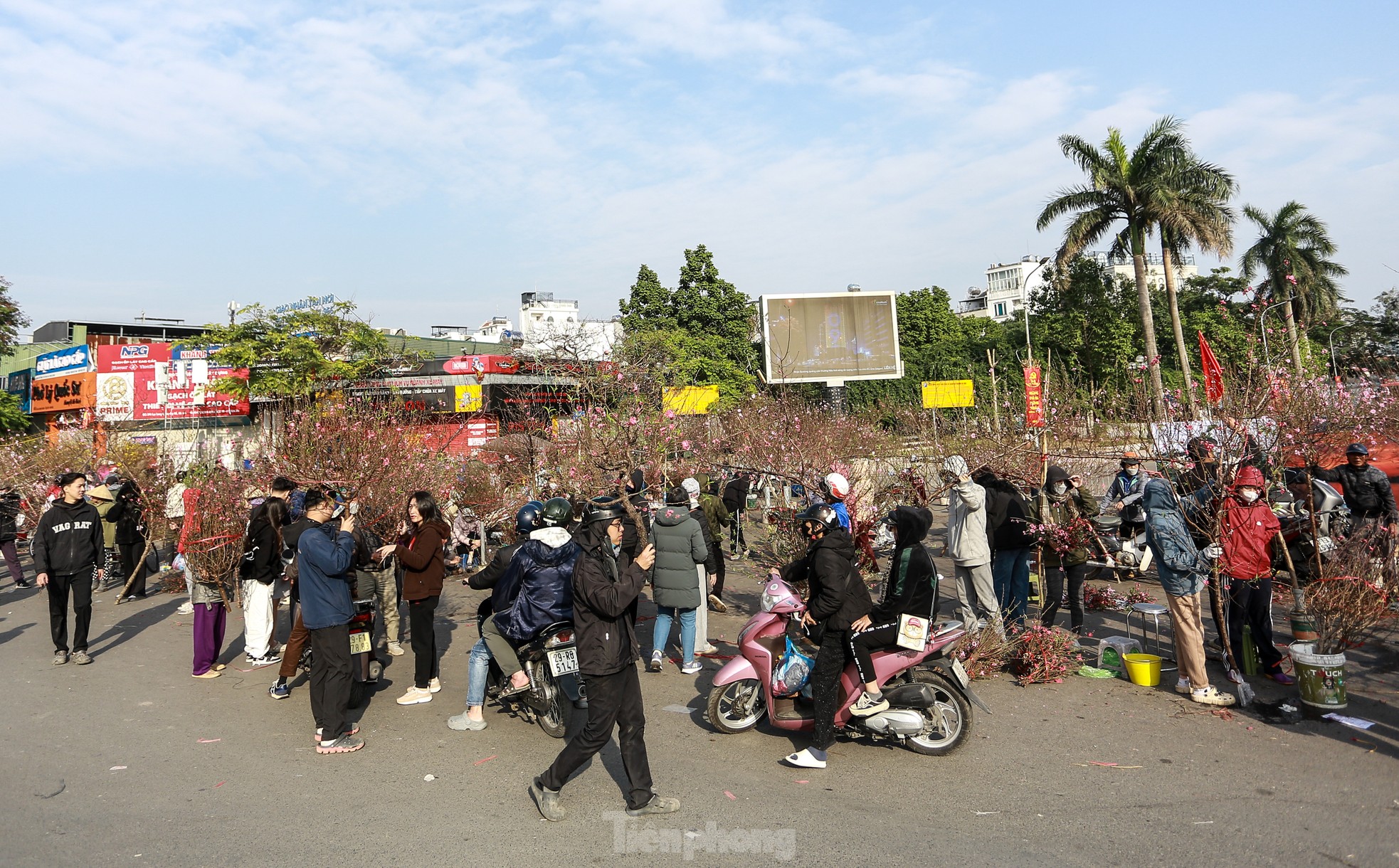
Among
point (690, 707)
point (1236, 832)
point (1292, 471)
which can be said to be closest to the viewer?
point (1236, 832)

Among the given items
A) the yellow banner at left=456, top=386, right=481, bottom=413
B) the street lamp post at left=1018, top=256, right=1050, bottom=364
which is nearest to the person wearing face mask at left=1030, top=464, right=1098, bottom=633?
the street lamp post at left=1018, top=256, right=1050, bottom=364

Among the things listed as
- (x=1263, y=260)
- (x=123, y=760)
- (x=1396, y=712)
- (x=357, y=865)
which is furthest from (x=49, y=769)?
(x=1263, y=260)

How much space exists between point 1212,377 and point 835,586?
7701mm

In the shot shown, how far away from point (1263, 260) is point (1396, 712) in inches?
2126

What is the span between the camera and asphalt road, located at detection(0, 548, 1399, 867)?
4.45 metres

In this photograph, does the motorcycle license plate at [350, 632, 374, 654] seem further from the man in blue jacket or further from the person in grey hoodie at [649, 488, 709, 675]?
the person in grey hoodie at [649, 488, 709, 675]

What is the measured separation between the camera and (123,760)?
6.01 meters

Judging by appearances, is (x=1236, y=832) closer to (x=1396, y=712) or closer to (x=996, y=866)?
(x=996, y=866)

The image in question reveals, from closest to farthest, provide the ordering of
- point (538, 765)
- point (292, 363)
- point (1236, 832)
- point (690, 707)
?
point (1236, 832), point (538, 765), point (690, 707), point (292, 363)

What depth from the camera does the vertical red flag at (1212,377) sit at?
801 cm

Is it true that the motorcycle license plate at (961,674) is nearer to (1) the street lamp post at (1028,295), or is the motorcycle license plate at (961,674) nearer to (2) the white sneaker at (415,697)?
(2) the white sneaker at (415,697)

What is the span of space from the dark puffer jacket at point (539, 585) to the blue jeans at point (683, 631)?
2.01 m

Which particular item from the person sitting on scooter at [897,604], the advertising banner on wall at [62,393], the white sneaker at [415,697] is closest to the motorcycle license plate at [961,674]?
the person sitting on scooter at [897,604]

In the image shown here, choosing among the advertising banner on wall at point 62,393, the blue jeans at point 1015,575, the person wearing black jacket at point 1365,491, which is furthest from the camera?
the advertising banner on wall at point 62,393
